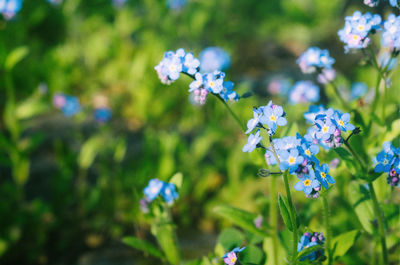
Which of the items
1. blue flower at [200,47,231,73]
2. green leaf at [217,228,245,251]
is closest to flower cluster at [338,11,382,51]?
green leaf at [217,228,245,251]

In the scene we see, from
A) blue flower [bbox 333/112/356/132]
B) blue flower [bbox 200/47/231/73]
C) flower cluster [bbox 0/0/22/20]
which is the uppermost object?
blue flower [bbox 200/47/231/73]

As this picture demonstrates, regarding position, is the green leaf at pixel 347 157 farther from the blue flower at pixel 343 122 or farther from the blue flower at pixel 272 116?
the blue flower at pixel 272 116

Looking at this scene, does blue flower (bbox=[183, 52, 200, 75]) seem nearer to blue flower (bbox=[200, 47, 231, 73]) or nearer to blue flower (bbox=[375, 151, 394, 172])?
blue flower (bbox=[375, 151, 394, 172])

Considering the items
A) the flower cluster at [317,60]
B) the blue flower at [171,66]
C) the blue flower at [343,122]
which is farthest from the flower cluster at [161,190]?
the flower cluster at [317,60]

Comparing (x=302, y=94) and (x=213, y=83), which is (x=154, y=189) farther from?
(x=302, y=94)

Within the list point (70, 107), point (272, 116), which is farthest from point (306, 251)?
point (70, 107)

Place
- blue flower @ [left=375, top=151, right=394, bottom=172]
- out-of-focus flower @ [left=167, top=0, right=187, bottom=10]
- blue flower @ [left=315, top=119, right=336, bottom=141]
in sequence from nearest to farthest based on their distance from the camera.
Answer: blue flower @ [left=315, top=119, right=336, bottom=141]
blue flower @ [left=375, top=151, right=394, bottom=172]
out-of-focus flower @ [left=167, top=0, right=187, bottom=10]

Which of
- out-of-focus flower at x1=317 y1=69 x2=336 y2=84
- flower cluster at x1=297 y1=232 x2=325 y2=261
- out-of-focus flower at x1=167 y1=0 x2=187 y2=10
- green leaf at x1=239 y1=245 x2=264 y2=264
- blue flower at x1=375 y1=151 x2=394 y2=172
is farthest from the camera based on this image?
out-of-focus flower at x1=167 y1=0 x2=187 y2=10
